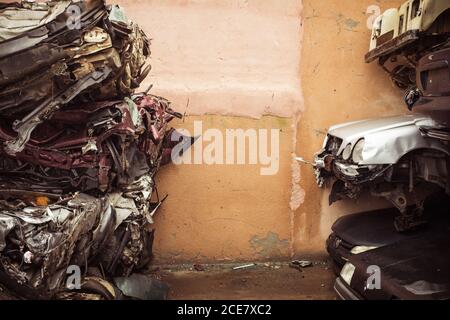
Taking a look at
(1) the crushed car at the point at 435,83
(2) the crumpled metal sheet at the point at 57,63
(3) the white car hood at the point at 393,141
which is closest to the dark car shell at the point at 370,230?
(3) the white car hood at the point at 393,141

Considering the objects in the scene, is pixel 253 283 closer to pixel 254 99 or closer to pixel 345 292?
pixel 345 292

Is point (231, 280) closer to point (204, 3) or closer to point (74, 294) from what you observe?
point (74, 294)

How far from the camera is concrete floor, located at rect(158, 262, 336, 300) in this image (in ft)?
14.3

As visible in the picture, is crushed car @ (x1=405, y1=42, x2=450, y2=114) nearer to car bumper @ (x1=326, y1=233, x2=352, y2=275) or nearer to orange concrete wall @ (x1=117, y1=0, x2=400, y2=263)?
car bumper @ (x1=326, y1=233, x2=352, y2=275)

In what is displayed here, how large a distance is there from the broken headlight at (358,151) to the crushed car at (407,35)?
1017 millimetres

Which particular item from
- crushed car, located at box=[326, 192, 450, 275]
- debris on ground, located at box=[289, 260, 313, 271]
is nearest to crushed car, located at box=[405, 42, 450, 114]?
crushed car, located at box=[326, 192, 450, 275]

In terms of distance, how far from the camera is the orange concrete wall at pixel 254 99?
5141 millimetres

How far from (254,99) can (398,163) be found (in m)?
1.84

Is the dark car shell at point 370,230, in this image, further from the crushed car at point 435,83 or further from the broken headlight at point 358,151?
the crushed car at point 435,83

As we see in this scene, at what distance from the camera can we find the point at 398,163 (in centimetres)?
408

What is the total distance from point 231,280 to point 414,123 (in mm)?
2523

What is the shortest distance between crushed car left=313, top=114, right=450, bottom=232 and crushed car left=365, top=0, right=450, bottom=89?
78 centimetres

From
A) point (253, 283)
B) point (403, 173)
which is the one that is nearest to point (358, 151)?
point (403, 173)
